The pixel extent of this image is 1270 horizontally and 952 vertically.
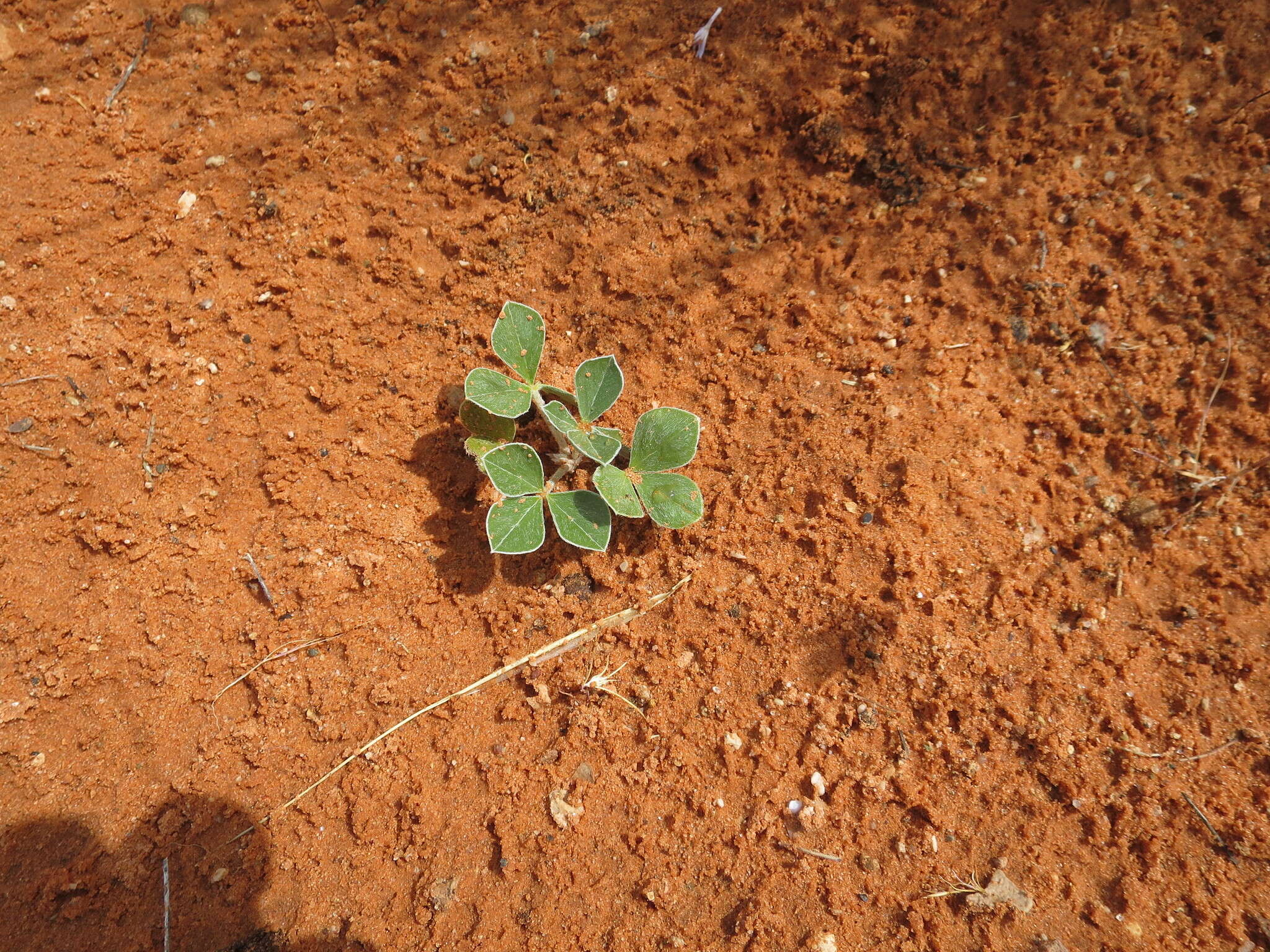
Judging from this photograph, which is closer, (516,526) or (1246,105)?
(516,526)

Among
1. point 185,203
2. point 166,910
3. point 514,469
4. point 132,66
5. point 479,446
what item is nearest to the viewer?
point 166,910

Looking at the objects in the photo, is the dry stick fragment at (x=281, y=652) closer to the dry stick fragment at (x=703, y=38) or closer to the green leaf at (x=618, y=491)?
the green leaf at (x=618, y=491)

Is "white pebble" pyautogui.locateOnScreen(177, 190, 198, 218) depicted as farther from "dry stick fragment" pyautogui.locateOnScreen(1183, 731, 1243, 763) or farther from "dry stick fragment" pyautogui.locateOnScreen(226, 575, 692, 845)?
"dry stick fragment" pyautogui.locateOnScreen(1183, 731, 1243, 763)

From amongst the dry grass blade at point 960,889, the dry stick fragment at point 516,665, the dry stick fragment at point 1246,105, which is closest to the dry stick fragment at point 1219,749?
the dry grass blade at point 960,889

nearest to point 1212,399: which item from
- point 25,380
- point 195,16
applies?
Answer: point 25,380

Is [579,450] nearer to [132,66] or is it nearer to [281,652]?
[281,652]

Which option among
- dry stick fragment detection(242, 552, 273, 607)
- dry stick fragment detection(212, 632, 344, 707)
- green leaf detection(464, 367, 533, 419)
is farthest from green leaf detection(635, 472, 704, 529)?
dry stick fragment detection(242, 552, 273, 607)
